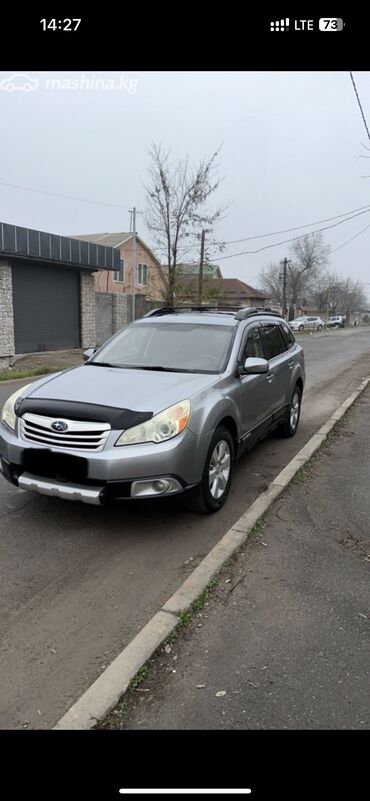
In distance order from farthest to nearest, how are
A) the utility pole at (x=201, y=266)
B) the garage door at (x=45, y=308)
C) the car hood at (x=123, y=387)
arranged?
the utility pole at (x=201, y=266) < the garage door at (x=45, y=308) < the car hood at (x=123, y=387)

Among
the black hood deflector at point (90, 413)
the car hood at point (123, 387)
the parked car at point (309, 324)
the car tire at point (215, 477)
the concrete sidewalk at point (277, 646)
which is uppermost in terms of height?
the parked car at point (309, 324)

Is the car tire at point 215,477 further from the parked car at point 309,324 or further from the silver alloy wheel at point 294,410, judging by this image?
the parked car at point 309,324

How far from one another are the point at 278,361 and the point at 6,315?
14.1m

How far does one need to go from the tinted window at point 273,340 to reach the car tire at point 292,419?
0.75 m

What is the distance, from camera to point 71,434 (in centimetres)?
392

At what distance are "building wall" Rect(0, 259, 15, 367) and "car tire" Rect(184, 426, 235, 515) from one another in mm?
15230

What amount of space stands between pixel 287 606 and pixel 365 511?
6.12 feet

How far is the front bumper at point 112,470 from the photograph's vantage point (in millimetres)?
3797

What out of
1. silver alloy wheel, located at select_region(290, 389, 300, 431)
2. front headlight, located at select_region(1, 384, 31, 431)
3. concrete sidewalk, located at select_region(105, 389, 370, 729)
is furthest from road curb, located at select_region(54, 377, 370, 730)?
silver alloy wheel, located at select_region(290, 389, 300, 431)

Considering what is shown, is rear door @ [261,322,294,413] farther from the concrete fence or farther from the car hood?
the concrete fence

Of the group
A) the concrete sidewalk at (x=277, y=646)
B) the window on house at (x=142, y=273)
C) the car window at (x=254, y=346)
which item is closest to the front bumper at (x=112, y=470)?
the concrete sidewalk at (x=277, y=646)

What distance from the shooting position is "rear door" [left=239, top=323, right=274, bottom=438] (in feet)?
17.1

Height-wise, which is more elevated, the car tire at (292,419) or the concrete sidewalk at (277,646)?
the car tire at (292,419)

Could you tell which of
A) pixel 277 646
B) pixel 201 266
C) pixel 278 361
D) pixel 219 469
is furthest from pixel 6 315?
pixel 277 646
